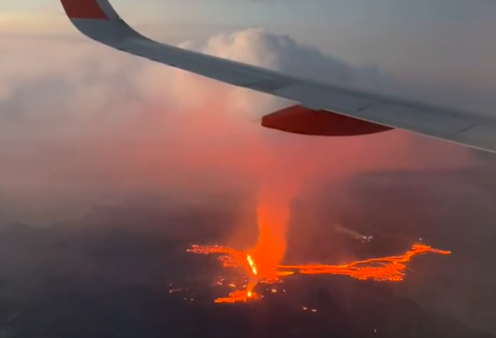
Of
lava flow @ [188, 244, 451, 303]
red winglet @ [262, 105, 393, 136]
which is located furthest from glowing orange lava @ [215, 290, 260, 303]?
red winglet @ [262, 105, 393, 136]

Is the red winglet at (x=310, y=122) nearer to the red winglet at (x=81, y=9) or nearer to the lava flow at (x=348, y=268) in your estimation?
the red winglet at (x=81, y=9)

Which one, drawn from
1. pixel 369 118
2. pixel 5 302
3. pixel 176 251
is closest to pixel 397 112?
pixel 369 118

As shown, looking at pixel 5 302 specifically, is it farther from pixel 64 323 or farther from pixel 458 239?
pixel 458 239

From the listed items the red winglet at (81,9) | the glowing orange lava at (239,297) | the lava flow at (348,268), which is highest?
the red winglet at (81,9)

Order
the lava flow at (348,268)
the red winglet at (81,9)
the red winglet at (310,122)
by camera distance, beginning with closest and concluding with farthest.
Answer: the red winglet at (310,122) → the red winglet at (81,9) → the lava flow at (348,268)

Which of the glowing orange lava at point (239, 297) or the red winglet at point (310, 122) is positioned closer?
the red winglet at point (310, 122)

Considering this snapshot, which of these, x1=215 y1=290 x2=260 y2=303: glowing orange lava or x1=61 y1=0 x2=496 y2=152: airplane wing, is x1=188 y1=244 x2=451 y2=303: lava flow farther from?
x1=61 y1=0 x2=496 y2=152: airplane wing

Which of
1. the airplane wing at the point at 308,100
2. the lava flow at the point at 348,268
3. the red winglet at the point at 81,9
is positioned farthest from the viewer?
the lava flow at the point at 348,268

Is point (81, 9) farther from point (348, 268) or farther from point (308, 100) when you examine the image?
point (348, 268)

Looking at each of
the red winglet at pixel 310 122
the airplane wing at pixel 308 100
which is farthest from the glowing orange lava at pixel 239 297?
the red winglet at pixel 310 122
